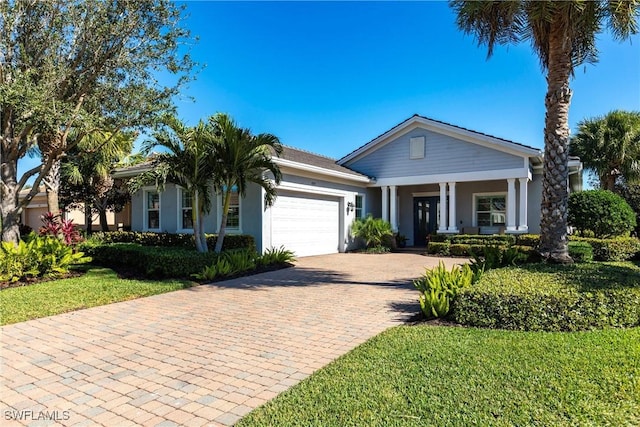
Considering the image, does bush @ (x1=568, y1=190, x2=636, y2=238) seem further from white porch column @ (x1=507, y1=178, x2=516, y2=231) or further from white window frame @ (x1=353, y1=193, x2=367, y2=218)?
white window frame @ (x1=353, y1=193, x2=367, y2=218)

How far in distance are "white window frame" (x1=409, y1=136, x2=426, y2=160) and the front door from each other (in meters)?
2.76

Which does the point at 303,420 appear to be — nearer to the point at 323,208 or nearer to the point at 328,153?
the point at 323,208

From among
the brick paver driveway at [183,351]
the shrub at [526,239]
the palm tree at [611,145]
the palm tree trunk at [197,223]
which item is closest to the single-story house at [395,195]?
the shrub at [526,239]

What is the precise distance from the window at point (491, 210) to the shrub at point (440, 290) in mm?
12450

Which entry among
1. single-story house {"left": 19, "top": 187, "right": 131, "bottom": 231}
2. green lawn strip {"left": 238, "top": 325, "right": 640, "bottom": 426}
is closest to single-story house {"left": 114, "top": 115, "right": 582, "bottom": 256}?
single-story house {"left": 19, "top": 187, "right": 131, "bottom": 231}

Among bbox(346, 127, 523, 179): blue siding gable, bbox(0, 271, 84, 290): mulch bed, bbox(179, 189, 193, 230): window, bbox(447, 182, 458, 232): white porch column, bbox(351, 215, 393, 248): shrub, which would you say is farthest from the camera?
bbox(351, 215, 393, 248): shrub

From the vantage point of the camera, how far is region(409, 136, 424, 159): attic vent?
1816cm

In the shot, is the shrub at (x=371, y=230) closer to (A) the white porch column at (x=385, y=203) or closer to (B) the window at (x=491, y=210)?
(A) the white porch column at (x=385, y=203)

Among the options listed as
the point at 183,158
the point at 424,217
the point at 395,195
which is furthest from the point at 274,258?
the point at 424,217

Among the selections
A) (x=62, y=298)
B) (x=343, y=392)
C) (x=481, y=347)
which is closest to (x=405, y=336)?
(x=481, y=347)

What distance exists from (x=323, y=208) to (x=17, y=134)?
1066cm

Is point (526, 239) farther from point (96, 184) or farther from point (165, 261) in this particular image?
point (96, 184)

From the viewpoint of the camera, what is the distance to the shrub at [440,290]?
5.96 m

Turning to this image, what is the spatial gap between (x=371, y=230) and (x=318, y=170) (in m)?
4.17
